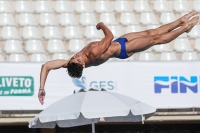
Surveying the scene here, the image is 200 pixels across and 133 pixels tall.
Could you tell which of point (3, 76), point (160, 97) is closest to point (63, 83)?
point (3, 76)

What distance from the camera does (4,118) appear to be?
10891mm

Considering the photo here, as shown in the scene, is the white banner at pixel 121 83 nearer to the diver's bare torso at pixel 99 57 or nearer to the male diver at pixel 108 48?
the male diver at pixel 108 48

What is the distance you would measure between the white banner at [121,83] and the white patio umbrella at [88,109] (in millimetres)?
1530

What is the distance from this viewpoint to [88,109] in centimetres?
859

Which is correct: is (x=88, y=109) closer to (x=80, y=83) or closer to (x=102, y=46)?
(x=102, y=46)

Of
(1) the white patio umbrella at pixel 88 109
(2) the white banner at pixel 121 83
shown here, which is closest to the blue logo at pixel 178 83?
(2) the white banner at pixel 121 83

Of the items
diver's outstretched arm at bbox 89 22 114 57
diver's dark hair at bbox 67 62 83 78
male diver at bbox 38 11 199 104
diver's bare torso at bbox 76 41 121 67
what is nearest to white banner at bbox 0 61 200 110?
male diver at bbox 38 11 199 104

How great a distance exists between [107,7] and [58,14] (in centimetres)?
109

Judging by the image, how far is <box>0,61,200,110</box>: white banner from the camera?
10.7 meters

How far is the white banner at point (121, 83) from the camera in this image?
35.0 feet

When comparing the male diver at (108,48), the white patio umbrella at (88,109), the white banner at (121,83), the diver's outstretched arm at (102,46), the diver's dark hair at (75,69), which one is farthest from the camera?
the white banner at (121,83)

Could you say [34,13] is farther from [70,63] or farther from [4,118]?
[70,63]

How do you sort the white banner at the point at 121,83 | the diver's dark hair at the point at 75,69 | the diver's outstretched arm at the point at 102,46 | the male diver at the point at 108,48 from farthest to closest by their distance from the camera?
the white banner at the point at 121,83, the diver's outstretched arm at the point at 102,46, the male diver at the point at 108,48, the diver's dark hair at the point at 75,69

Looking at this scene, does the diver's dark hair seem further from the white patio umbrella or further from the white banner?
the white banner
